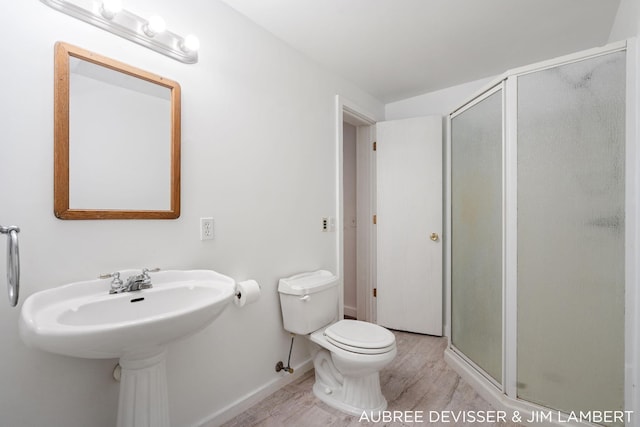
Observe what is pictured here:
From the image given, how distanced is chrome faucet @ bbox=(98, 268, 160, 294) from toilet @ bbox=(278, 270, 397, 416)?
830 millimetres

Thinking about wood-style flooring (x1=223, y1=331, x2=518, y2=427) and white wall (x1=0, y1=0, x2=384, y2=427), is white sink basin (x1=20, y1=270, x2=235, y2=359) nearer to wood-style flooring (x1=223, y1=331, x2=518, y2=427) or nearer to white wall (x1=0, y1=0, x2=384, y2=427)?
white wall (x1=0, y1=0, x2=384, y2=427)

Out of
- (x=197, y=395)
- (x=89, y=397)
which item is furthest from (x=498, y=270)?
(x=89, y=397)

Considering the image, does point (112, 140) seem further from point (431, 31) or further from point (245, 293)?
point (431, 31)

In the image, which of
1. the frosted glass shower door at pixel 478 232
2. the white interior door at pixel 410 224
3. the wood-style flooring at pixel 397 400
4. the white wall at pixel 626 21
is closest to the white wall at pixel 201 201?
the wood-style flooring at pixel 397 400

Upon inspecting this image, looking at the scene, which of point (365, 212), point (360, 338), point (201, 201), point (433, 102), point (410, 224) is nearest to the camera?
point (201, 201)

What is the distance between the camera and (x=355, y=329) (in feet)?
5.89

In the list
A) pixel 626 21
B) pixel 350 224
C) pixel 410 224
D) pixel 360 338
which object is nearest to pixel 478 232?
pixel 410 224

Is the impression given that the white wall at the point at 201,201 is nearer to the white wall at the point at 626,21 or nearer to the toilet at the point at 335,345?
the toilet at the point at 335,345

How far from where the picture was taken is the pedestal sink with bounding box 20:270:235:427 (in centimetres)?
80

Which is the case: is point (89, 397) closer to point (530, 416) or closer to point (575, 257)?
point (530, 416)

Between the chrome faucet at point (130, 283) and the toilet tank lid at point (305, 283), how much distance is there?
2.65 ft

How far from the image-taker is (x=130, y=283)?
45.4 inches

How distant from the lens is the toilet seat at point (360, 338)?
5.19 feet

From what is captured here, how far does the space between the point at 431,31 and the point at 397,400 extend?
2298 mm
